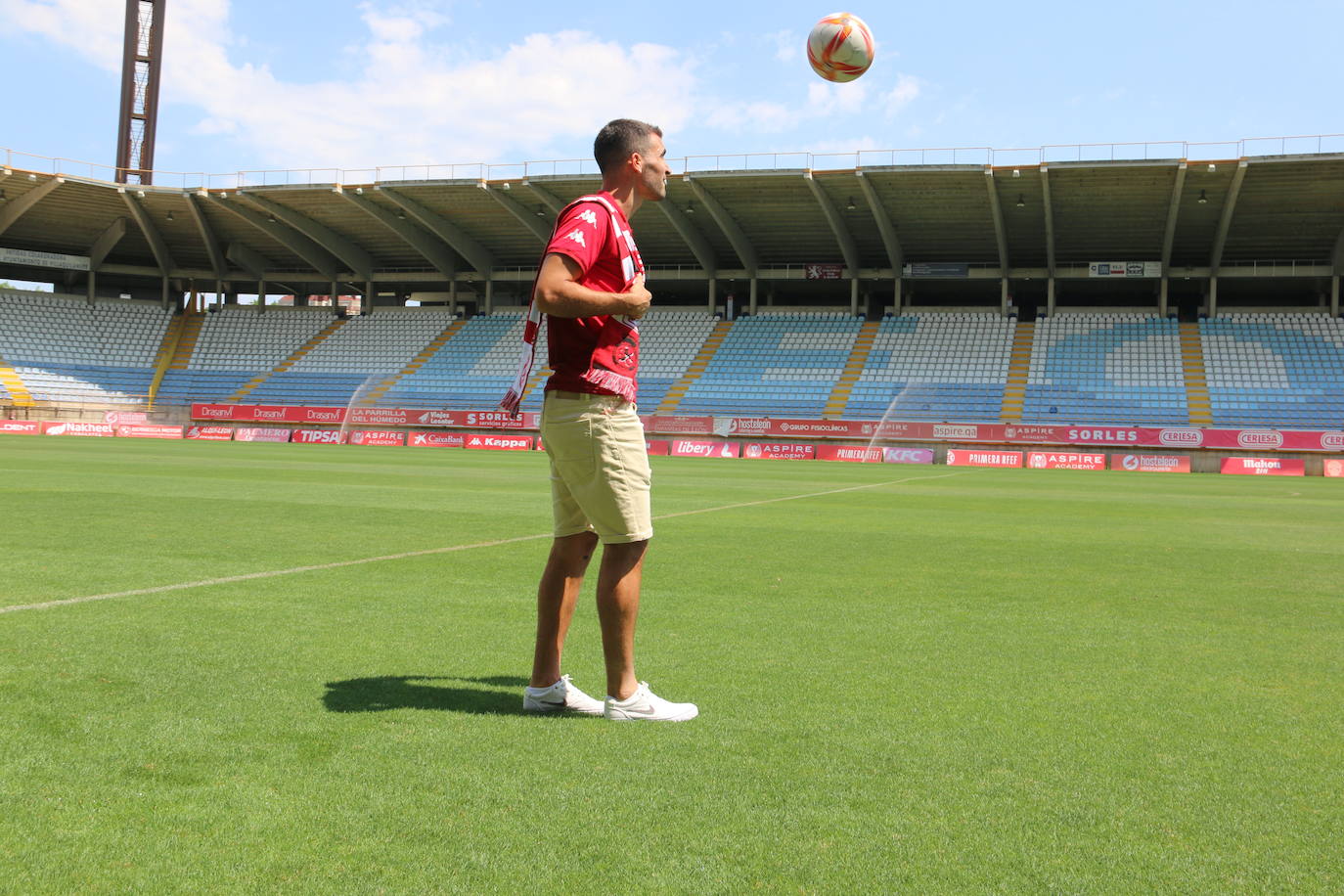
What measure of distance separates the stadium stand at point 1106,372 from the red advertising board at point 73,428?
122 feet

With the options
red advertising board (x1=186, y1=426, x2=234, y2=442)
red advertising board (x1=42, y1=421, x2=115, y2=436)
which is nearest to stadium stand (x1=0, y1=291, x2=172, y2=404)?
red advertising board (x1=42, y1=421, x2=115, y2=436)

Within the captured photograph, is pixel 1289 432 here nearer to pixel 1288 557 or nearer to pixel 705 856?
pixel 1288 557

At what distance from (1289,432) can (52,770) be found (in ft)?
122

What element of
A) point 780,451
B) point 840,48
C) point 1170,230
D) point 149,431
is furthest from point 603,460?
point 149,431

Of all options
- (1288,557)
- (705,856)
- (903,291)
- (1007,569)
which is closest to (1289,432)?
(903,291)

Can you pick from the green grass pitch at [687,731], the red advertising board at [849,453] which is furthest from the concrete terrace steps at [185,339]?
the green grass pitch at [687,731]

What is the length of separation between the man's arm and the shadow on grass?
4.95ft

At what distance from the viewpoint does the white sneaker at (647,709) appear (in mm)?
3713

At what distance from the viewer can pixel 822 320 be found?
157ft

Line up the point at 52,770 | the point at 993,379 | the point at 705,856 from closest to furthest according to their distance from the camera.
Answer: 1. the point at 705,856
2. the point at 52,770
3. the point at 993,379

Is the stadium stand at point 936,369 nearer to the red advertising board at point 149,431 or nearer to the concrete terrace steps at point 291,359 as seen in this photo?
the concrete terrace steps at point 291,359

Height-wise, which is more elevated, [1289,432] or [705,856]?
[1289,432]

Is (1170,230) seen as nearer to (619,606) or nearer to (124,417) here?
(619,606)

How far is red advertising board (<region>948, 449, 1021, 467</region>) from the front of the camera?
1336 inches
